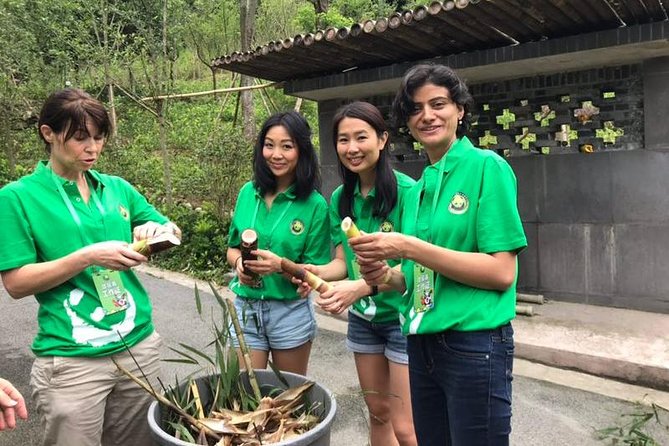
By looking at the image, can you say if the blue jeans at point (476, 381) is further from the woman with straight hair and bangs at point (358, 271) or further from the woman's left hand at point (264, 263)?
the woman's left hand at point (264, 263)

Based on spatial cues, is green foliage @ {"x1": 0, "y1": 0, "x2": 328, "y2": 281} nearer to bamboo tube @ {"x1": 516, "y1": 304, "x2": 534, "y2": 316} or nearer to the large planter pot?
bamboo tube @ {"x1": 516, "y1": 304, "x2": 534, "y2": 316}

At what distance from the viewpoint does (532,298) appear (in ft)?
18.0

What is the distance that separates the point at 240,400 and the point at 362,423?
1912mm

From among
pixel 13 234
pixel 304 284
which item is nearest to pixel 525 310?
pixel 304 284

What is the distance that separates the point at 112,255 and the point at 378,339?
1.14m

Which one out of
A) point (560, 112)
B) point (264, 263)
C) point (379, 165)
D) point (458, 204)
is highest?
point (560, 112)

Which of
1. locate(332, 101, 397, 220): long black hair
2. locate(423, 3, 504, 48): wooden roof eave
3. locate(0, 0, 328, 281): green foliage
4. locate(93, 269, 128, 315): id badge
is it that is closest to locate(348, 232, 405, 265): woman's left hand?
locate(332, 101, 397, 220): long black hair

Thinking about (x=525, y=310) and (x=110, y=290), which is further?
(x=525, y=310)

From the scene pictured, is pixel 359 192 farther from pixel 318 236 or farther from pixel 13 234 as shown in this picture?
pixel 13 234

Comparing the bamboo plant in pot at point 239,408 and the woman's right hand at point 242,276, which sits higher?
the woman's right hand at point 242,276

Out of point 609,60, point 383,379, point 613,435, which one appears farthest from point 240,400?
point 609,60

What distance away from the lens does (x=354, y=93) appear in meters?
6.55

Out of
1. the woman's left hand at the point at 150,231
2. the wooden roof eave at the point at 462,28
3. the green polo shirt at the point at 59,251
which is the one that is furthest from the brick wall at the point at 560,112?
the green polo shirt at the point at 59,251

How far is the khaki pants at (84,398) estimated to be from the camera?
6.18ft
